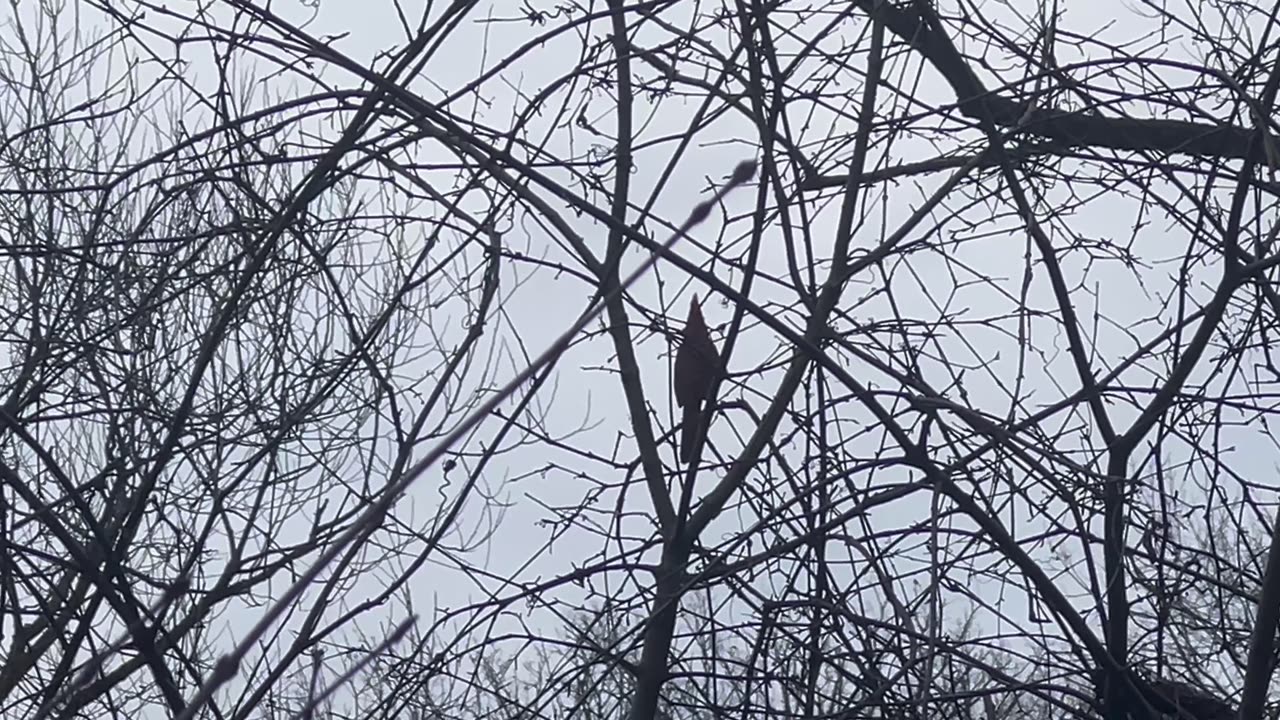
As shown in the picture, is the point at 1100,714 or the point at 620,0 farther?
the point at 620,0

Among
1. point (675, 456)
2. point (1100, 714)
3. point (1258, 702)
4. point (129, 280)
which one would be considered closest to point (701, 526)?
point (675, 456)

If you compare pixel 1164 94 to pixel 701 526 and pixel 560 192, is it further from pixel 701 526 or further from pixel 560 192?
pixel 560 192

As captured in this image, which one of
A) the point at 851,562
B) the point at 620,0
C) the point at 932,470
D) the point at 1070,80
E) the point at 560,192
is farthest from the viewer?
the point at 620,0

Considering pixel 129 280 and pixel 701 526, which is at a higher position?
pixel 129 280

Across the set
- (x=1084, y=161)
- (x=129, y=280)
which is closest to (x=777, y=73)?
(x=1084, y=161)

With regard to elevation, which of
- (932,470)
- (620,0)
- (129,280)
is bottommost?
(932,470)

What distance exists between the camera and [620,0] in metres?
2.73

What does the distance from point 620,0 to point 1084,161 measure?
91cm

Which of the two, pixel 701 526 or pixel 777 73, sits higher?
pixel 777 73

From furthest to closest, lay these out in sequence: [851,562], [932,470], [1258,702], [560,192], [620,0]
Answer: [620,0], [851,562], [932,470], [1258,702], [560,192]

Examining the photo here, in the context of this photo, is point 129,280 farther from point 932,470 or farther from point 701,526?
point 932,470

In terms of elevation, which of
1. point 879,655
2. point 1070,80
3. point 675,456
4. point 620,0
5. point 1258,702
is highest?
point 620,0

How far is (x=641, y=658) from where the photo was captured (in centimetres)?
246

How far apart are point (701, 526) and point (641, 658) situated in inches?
A: 9.7
